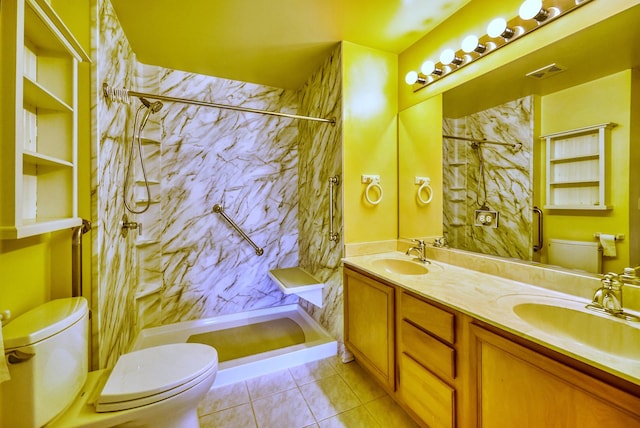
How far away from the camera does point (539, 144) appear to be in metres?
1.34

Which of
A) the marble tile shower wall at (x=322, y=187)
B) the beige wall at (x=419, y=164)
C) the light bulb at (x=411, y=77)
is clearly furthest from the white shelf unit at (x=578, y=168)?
the marble tile shower wall at (x=322, y=187)

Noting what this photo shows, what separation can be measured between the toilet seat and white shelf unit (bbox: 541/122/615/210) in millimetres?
1972

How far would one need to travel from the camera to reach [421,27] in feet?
6.09

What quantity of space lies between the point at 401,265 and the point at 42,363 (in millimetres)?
1921

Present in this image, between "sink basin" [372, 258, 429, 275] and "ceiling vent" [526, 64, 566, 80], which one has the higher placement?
"ceiling vent" [526, 64, 566, 80]

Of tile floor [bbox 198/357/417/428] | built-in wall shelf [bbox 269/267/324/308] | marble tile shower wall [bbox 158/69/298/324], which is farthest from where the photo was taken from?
marble tile shower wall [bbox 158/69/298/324]

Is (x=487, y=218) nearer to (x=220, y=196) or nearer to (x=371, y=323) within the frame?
(x=371, y=323)

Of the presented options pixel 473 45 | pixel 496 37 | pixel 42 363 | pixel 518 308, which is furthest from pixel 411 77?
pixel 42 363

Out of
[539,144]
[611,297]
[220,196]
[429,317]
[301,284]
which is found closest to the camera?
[611,297]

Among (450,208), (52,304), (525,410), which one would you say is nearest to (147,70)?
(52,304)

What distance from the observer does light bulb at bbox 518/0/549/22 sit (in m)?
1.25

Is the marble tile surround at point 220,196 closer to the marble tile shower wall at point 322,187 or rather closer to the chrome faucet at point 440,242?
the marble tile shower wall at point 322,187

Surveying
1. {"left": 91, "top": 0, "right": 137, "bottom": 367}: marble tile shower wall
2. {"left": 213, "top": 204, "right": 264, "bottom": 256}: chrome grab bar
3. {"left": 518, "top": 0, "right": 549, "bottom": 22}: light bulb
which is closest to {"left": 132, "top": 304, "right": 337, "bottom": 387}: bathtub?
{"left": 91, "top": 0, "right": 137, "bottom": 367}: marble tile shower wall

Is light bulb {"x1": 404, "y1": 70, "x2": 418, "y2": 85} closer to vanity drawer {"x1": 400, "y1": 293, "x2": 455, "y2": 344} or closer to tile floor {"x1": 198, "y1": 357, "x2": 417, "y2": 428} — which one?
vanity drawer {"x1": 400, "y1": 293, "x2": 455, "y2": 344}
